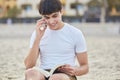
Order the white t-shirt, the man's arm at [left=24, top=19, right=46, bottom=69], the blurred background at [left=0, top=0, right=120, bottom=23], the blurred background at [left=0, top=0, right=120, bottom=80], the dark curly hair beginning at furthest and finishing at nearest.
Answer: the blurred background at [left=0, top=0, right=120, bottom=23], the blurred background at [left=0, top=0, right=120, bottom=80], the white t-shirt, the man's arm at [left=24, top=19, right=46, bottom=69], the dark curly hair

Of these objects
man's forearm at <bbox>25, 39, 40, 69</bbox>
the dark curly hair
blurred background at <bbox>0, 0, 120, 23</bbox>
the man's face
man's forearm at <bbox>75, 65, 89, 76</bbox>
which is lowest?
blurred background at <bbox>0, 0, 120, 23</bbox>

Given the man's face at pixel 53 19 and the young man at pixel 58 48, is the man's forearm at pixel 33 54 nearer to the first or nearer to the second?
the young man at pixel 58 48

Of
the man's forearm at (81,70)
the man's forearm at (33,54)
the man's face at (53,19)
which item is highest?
the man's face at (53,19)

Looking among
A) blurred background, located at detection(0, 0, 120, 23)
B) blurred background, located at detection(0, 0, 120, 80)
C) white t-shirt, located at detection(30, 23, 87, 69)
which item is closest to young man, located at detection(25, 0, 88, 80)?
white t-shirt, located at detection(30, 23, 87, 69)

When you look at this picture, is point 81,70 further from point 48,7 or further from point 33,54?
point 48,7

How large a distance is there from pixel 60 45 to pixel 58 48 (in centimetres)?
4

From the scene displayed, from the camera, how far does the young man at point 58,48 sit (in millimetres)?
5184

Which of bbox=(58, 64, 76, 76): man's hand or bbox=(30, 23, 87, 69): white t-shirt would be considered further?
bbox=(30, 23, 87, 69): white t-shirt

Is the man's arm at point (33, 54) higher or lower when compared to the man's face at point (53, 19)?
lower

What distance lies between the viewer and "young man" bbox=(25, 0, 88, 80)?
5184 mm

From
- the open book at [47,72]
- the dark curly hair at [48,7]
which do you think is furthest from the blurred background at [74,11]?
the dark curly hair at [48,7]

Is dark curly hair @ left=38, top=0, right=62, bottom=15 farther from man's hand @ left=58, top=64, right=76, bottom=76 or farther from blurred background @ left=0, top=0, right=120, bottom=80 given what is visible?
blurred background @ left=0, top=0, right=120, bottom=80

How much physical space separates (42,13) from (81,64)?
2.48ft

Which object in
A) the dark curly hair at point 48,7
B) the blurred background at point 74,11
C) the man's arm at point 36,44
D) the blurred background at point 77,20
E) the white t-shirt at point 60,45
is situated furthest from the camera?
the blurred background at point 74,11
